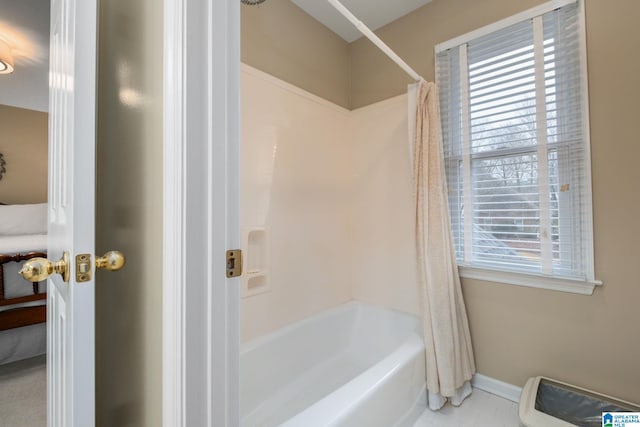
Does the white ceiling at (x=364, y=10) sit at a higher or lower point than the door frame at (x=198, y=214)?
higher

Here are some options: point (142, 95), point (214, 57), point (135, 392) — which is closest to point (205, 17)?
point (214, 57)

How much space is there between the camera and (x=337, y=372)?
1.98 metres

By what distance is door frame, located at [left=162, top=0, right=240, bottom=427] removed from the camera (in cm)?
58

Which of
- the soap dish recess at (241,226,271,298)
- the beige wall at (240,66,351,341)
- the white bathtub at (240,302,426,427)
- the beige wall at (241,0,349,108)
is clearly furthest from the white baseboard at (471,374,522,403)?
the beige wall at (241,0,349,108)

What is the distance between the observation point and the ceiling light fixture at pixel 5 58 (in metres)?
2.51

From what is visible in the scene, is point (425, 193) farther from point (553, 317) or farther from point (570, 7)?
point (570, 7)

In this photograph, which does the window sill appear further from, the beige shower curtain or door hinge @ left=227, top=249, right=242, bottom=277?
door hinge @ left=227, top=249, right=242, bottom=277

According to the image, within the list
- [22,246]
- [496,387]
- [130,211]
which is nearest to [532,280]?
[496,387]

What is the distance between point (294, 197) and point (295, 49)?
43.2 inches

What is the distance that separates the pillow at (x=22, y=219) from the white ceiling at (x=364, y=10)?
352cm

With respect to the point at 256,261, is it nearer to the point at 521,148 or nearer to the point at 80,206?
the point at 80,206

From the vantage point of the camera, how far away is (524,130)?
5.40ft

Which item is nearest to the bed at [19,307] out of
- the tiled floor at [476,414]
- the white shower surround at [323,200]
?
the white shower surround at [323,200]

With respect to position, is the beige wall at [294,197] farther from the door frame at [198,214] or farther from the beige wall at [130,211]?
the door frame at [198,214]
